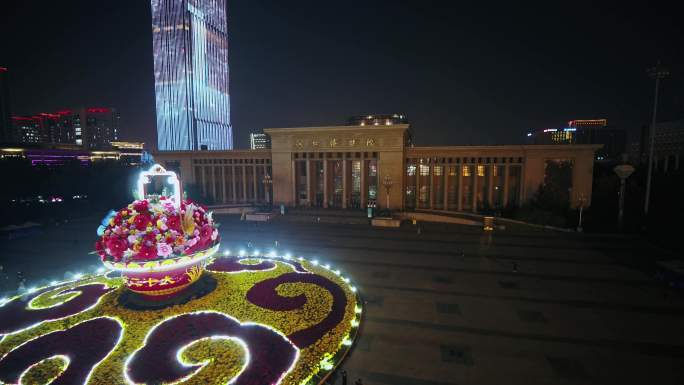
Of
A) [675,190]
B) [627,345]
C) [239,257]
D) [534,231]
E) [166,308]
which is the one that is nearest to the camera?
[627,345]

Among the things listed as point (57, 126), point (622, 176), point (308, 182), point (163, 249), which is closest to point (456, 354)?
point (163, 249)

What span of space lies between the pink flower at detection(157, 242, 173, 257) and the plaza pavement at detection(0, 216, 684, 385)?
18.7 feet

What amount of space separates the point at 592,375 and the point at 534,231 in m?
16.8

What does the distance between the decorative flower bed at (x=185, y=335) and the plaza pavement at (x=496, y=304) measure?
38.2 inches

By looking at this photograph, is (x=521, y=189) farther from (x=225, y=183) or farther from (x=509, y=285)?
(x=225, y=183)

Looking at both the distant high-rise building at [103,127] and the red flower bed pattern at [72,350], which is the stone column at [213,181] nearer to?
the red flower bed pattern at [72,350]

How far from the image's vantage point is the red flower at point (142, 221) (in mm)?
8875

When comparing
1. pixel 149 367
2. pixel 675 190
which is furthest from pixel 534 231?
pixel 149 367

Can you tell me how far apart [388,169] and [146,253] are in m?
25.2

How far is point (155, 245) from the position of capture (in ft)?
28.7

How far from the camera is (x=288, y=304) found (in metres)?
9.81

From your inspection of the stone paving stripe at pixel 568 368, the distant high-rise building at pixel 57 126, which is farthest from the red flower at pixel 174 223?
the distant high-rise building at pixel 57 126

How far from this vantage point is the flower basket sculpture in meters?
8.67

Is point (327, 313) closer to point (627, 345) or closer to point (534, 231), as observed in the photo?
point (627, 345)
